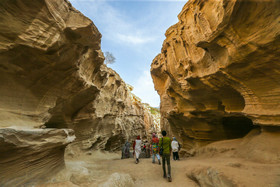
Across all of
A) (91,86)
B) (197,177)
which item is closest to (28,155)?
(197,177)

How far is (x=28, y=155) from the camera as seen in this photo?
13.8 ft

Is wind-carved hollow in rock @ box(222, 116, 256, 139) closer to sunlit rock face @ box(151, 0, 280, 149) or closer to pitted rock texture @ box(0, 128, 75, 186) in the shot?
sunlit rock face @ box(151, 0, 280, 149)

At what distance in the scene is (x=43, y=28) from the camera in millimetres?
4898

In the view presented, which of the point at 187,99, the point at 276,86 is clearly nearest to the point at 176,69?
the point at 187,99

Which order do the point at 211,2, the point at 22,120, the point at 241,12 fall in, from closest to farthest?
1. the point at 241,12
2. the point at 22,120
3. the point at 211,2

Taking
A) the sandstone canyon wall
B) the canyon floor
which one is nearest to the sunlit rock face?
the canyon floor

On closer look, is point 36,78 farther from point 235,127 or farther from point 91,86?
point 235,127

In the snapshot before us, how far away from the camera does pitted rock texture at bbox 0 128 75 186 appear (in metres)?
3.65

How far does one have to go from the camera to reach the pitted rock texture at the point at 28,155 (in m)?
3.65

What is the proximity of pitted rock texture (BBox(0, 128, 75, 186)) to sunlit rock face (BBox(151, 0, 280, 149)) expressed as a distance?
7190 mm

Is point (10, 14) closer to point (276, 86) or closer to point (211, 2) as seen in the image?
point (211, 2)

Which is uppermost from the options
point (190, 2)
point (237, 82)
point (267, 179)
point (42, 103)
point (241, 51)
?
point (190, 2)

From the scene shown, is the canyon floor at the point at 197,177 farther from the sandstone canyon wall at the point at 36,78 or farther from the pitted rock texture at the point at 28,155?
the sandstone canyon wall at the point at 36,78

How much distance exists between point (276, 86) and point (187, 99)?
550 cm
